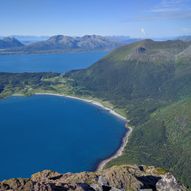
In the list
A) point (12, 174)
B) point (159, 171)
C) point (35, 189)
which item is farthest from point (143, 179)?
point (12, 174)

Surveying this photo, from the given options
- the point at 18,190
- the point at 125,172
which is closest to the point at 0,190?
the point at 18,190

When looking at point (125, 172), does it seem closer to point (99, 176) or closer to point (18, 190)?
point (99, 176)

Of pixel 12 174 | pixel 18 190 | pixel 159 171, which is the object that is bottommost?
pixel 12 174

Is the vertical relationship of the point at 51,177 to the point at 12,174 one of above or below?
above

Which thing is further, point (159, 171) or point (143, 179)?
point (159, 171)

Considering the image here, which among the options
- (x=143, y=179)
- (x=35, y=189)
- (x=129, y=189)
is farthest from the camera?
(x=143, y=179)

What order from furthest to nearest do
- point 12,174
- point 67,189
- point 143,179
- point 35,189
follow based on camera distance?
point 12,174, point 143,179, point 67,189, point 35,189
